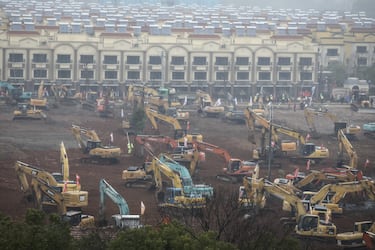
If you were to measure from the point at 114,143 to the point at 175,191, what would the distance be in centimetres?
1391

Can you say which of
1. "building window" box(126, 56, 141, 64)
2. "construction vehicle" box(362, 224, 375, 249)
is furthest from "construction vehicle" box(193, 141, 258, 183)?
"building window" box(126, 56, 141, 64)

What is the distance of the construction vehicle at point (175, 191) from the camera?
22.3 metres

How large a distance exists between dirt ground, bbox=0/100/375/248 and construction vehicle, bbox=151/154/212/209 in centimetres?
44

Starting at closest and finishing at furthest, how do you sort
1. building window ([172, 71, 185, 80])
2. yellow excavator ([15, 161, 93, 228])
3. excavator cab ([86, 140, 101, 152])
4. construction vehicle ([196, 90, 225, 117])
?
1. yellow excavator ([15, 161, 93, 228])
2. excavator cab ([86, 140, 101, 152])
3. construction vehicle ([196, 90, 225, 117])
4. building window ([172, 71, 185, 80])

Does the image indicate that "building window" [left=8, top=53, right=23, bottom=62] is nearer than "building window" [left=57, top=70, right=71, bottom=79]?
Yes

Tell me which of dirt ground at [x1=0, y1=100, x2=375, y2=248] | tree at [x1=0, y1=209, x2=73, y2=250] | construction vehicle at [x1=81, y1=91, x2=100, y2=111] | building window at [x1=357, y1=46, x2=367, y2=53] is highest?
building window at [x1=357, y1=46, x2=367, y2=53]

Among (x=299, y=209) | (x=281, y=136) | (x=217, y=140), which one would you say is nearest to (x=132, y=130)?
(x=217, y=140)

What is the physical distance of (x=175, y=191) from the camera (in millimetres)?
23172

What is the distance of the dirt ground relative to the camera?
24250 millimetres

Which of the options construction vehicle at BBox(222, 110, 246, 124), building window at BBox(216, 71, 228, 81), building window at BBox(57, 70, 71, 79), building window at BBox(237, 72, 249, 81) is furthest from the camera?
building window at BBox(237, 72, 249, 81)

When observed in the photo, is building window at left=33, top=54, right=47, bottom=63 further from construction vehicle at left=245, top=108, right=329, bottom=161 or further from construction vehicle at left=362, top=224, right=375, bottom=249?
construction vehicle at left=362, top=224, right=375, bottom=249

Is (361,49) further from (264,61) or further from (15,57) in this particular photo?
(15,57)

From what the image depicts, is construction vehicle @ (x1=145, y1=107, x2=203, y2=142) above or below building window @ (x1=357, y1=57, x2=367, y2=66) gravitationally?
below

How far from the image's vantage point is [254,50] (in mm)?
58031
